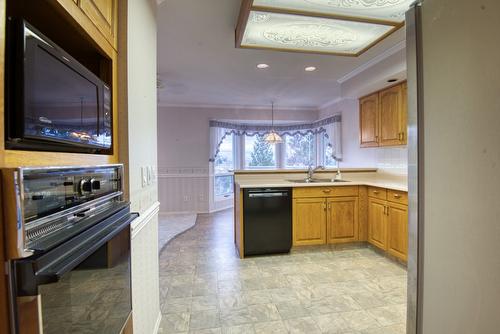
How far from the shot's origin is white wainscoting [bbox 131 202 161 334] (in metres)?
1.33

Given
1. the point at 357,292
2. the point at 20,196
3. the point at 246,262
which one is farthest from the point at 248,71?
the point at 20,196

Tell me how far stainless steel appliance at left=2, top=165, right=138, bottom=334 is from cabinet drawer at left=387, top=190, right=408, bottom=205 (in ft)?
8.96

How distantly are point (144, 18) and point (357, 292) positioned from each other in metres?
2.70

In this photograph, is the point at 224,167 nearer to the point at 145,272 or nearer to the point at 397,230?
the point at 397,230

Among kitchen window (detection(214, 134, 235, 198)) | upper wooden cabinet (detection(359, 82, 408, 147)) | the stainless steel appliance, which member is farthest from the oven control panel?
kitchen window (detection(214, 134, 235, 198))

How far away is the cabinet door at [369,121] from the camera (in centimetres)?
368

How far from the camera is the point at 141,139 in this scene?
1.44 meters

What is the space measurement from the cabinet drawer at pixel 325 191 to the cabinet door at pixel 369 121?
35.2 inches

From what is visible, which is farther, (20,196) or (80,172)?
(80,172)

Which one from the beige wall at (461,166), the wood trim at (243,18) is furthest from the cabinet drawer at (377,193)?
the beige wall at (461,166)

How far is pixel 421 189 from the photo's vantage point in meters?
0.81

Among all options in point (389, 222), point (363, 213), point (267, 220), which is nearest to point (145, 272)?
point (267, 220)

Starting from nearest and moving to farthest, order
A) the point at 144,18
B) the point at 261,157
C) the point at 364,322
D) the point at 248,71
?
the point at 144,18, the point at 364,322, the point at 248,71, the point at 261,157

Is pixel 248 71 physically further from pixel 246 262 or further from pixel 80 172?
pixel 80 172
